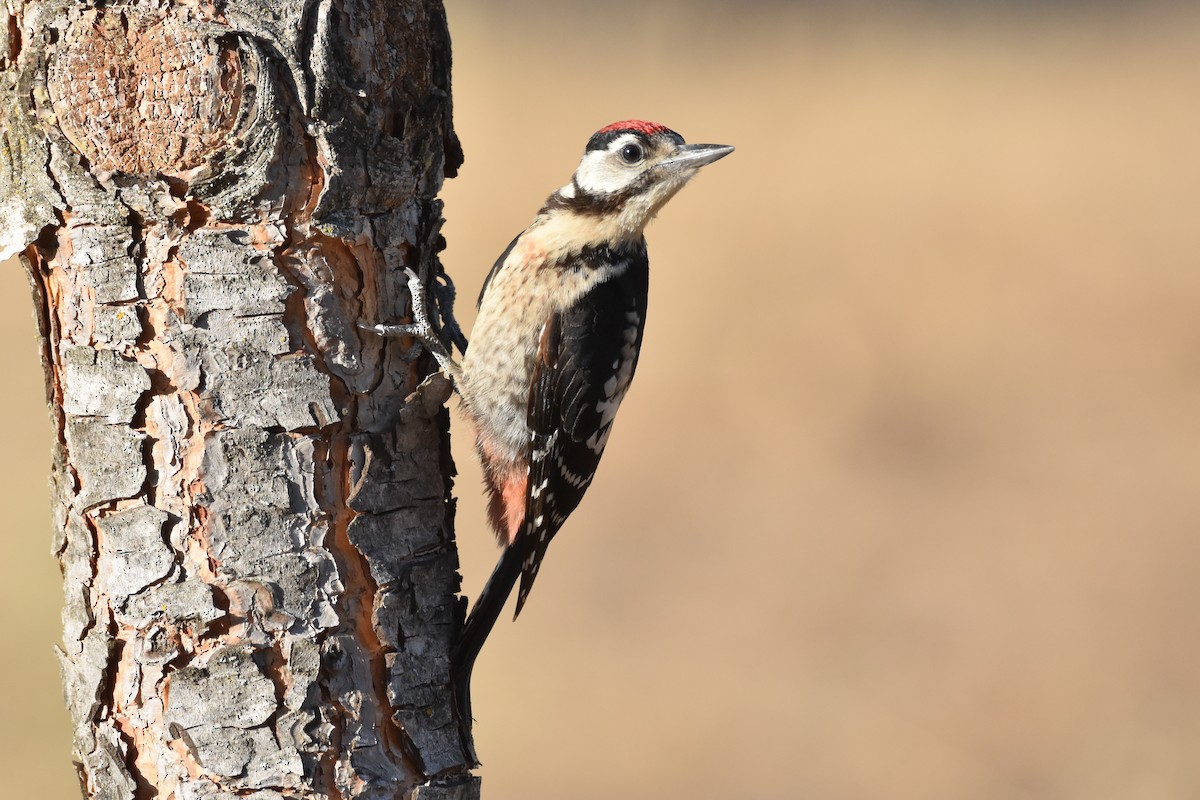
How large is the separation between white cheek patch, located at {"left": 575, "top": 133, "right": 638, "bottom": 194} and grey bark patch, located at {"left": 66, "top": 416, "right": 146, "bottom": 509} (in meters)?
1.56

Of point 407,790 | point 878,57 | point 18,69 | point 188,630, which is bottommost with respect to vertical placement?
point 407,790

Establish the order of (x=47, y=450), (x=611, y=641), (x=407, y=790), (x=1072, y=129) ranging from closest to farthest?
1. (x=407, y=790)
2. (x=611, y=641)
3. (x=47, y=450)
4. (x=1072, y=129)

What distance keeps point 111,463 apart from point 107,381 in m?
0.14

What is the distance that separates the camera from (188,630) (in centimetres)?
210

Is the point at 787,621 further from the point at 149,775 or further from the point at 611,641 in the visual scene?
the point at 149,775

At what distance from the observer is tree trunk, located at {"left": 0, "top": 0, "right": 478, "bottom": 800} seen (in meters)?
2.06

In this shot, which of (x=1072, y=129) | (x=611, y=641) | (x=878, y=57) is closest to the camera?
(x=611, y=641)

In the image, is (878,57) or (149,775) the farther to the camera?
(878,57)

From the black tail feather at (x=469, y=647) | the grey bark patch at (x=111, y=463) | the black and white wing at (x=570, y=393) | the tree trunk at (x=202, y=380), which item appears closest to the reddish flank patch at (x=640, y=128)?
the black and white wing at (x=570, y=393)

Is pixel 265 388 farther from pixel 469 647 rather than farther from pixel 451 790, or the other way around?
pixel 451 790

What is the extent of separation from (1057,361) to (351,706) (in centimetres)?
701

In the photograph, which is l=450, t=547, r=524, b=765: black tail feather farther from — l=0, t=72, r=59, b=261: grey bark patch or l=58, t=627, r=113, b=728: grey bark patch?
l=0, t=72, r=59, b=261: grey bark patch

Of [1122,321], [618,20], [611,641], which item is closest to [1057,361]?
[1122,321]

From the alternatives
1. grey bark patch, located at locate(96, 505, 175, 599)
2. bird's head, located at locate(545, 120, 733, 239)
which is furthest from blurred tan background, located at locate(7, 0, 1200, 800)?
grey bark patch, located at locate(96, 505, 175, 599)
